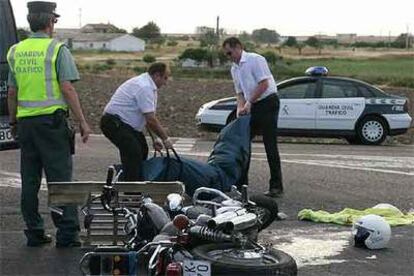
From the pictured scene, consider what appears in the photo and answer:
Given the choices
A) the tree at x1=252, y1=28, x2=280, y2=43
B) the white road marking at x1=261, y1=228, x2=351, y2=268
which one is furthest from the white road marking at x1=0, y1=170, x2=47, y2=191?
the tree at x1=252, y1=28, x2=280, y2=43

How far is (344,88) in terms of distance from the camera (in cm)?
1825

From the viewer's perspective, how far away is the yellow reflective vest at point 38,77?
6.63 m

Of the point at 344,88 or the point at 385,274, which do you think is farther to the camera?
the point at 344,88

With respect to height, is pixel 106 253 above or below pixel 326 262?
above

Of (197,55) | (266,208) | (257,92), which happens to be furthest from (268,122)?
(197,55)

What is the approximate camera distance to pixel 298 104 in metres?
18.1

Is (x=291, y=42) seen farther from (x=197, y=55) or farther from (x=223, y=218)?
(x=223, y=218)

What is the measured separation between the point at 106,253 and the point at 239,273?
87 cm

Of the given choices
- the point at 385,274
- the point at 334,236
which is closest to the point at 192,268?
the point at 385,274

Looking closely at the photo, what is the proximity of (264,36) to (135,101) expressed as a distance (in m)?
113

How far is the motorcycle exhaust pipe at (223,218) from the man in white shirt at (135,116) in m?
2.22

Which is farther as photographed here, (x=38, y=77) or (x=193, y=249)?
(x=38, y=77)

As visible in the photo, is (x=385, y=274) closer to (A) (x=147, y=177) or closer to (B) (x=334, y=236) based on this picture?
(B) (x=334, y=236)

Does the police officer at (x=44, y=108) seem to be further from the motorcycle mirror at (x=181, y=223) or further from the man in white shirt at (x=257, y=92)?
the man in white shirt at (x=257, y=92)
